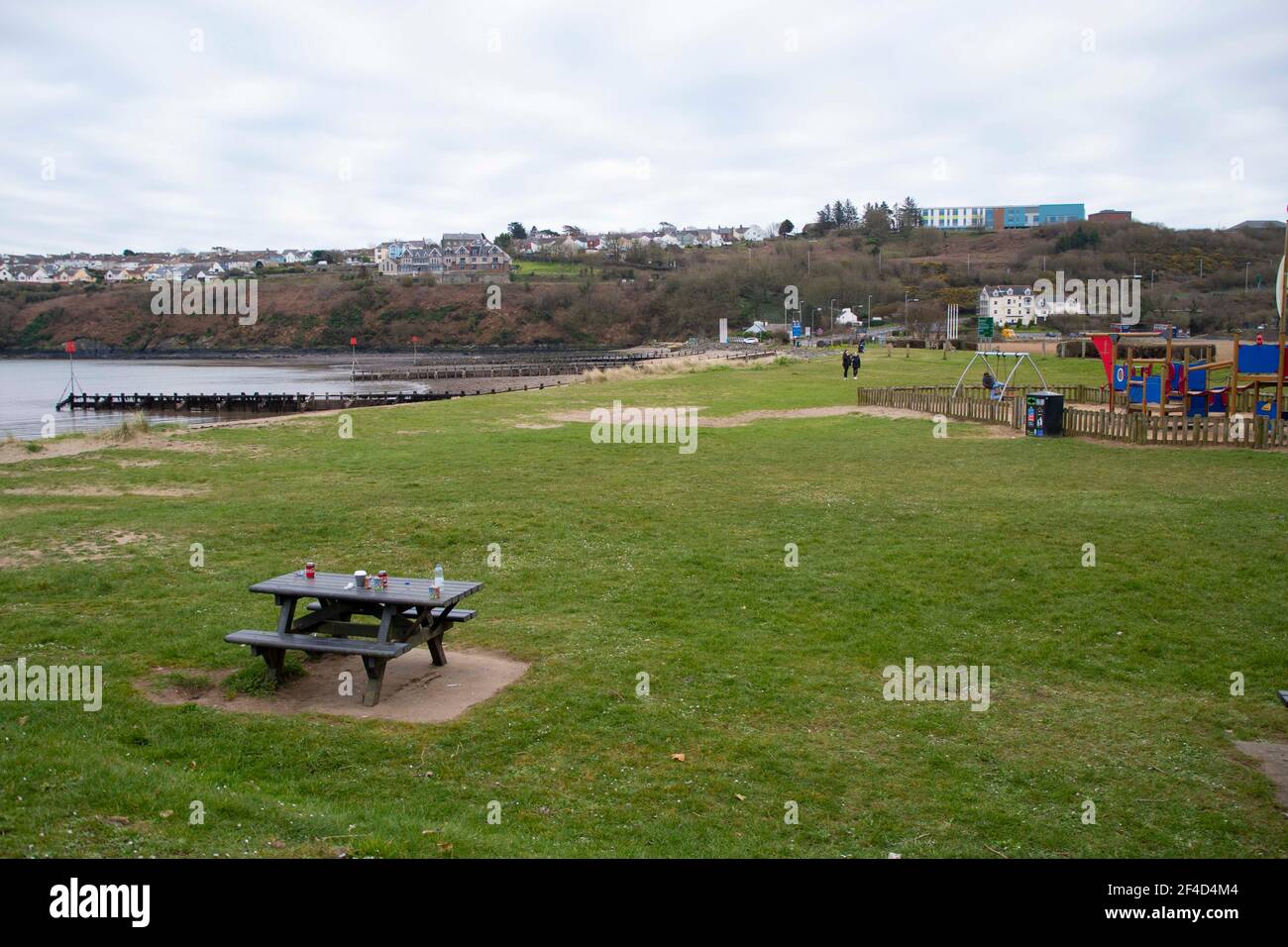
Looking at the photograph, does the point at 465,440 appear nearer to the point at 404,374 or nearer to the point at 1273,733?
the point at 1273,733

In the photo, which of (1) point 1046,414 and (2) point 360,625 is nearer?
(2) point 360,625

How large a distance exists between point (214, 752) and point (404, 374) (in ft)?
329

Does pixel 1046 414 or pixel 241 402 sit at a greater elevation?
pixel 241 402

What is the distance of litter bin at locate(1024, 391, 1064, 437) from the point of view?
25359mm

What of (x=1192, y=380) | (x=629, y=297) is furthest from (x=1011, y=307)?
(x=1192, y=380)

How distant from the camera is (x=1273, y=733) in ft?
26.2

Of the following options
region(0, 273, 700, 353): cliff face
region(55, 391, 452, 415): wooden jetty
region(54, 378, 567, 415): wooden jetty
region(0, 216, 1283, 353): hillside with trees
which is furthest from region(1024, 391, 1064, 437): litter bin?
region(0, 273, 700, 353): cliff face

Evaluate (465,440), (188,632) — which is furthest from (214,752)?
(465,440)

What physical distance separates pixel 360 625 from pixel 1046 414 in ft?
70.1

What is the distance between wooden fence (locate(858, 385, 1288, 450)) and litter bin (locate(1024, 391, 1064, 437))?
0.37 metres

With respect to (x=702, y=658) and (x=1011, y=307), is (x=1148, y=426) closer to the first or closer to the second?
(x=702, y=658)

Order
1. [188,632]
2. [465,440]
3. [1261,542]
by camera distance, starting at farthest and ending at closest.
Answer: [465,440], [1261,542], [188,632]

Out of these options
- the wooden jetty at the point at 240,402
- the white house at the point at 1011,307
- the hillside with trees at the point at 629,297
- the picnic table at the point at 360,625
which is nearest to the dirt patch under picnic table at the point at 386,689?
the picnic table at the point at 360,625

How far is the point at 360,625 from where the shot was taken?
9.30m
